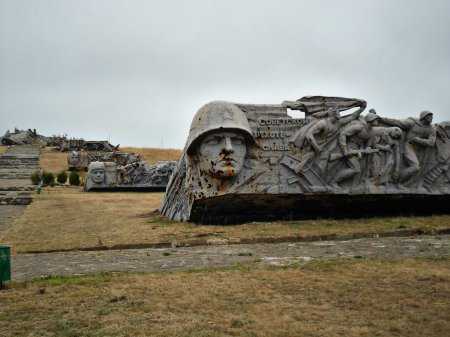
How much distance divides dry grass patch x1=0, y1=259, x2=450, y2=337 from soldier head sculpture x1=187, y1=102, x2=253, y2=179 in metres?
3.95

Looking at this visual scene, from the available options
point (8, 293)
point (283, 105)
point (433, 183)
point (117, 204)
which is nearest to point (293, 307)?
point (8, 293)

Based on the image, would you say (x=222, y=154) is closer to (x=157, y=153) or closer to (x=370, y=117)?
(x=370, y=117)

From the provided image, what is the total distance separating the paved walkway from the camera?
6.05 metres

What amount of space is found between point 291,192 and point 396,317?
596 cm

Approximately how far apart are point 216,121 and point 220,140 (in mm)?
352

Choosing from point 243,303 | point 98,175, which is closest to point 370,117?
point 243,303

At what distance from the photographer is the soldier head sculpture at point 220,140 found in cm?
945

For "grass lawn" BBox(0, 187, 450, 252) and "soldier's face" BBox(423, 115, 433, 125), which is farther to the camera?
"soldier's face" BBox(423, 115, 433, 125)

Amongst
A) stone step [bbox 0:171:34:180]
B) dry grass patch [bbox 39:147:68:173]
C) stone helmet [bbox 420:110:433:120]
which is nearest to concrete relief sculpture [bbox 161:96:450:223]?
stone helmet [bbox 420:110:433:120]

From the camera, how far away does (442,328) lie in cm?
362

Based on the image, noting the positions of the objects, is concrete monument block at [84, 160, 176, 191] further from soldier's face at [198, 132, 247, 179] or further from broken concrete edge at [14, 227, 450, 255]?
broken concrete edge at [14, 227, 450, 255]

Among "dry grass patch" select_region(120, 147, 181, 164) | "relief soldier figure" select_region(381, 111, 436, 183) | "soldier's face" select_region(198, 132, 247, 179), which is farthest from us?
"dry grass patch" select_region(120, 147, 181, 164)

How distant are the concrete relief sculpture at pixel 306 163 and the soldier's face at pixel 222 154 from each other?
2 centimetres

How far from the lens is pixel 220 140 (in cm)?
957
